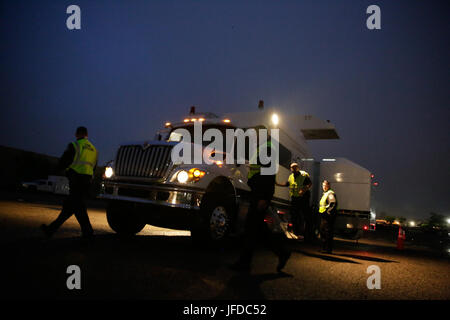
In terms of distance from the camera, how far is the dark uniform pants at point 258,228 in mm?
4730

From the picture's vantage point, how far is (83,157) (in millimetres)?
5445

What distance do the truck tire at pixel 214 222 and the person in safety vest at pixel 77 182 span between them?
177cm

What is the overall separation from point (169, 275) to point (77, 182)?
246cm

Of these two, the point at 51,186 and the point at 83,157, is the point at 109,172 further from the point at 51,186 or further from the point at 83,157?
the point at 51,186

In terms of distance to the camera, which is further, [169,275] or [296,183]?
[296,183]

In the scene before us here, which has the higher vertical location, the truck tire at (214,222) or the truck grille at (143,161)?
the truck grille at (143,161)

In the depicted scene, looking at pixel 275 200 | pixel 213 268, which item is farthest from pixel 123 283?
pixel 275 200

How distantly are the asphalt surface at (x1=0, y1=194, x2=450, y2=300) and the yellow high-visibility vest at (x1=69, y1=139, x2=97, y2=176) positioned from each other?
3.98ft

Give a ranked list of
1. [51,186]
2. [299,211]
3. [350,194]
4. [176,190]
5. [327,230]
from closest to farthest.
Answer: [176,190] → [327,230] → [299,211] → [350,194] → [51,186]

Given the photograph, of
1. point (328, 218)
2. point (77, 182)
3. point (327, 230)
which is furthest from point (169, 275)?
point (328, 218)

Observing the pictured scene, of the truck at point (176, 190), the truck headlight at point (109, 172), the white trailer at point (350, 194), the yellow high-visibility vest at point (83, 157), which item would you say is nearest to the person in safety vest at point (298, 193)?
the truck at point (176, 190)

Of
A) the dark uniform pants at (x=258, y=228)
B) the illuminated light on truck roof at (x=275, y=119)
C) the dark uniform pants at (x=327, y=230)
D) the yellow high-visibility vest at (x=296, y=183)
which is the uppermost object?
the illuminated light on truck roof at (x=275, y=119)

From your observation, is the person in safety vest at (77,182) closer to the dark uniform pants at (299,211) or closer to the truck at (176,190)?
the truck at (176,190)

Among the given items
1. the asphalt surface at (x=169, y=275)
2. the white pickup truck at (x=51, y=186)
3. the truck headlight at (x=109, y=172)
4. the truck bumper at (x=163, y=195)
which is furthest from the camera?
the white pickup truck at (x=51, y=186)
